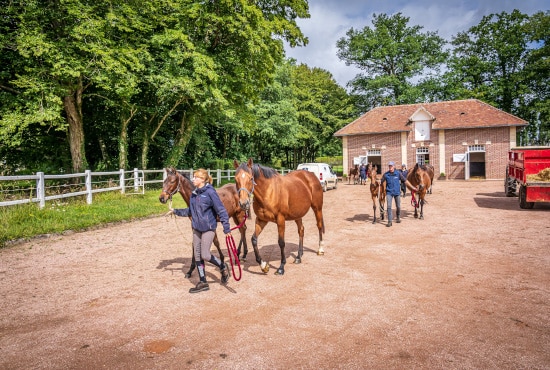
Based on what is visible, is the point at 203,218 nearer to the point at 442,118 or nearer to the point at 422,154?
the point at 422,154

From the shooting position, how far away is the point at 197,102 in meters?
18.2

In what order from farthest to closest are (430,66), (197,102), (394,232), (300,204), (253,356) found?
(430,66)
(197,102)
(394,232)
(300,204)
(253,356)

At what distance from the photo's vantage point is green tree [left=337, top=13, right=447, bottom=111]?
158 ft

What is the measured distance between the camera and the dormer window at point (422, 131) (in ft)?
117

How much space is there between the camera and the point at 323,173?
2411cm

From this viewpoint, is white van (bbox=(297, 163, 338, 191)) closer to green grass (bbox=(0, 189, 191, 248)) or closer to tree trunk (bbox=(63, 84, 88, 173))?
green grass (bbox=(0, 189, 191, 248))

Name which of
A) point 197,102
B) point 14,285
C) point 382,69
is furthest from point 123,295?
point 382,69

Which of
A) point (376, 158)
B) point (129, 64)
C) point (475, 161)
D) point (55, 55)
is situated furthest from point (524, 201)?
point (376, 158)

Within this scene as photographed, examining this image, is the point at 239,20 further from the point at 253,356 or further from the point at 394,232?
the point at 253,356

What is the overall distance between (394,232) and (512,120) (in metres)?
30.9

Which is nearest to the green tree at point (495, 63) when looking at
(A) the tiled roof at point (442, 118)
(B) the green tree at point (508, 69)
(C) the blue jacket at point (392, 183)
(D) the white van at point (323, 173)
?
(B) the green tree at point (508, 69)

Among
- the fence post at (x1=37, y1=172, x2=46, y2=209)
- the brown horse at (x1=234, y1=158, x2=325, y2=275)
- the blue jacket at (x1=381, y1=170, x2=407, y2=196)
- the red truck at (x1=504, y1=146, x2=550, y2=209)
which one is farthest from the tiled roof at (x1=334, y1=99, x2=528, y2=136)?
the brown horse at (x1=234, y1=158, x2=325, y2=275)

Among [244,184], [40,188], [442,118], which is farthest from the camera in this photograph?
[442,118]

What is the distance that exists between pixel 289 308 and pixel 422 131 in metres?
35.6
